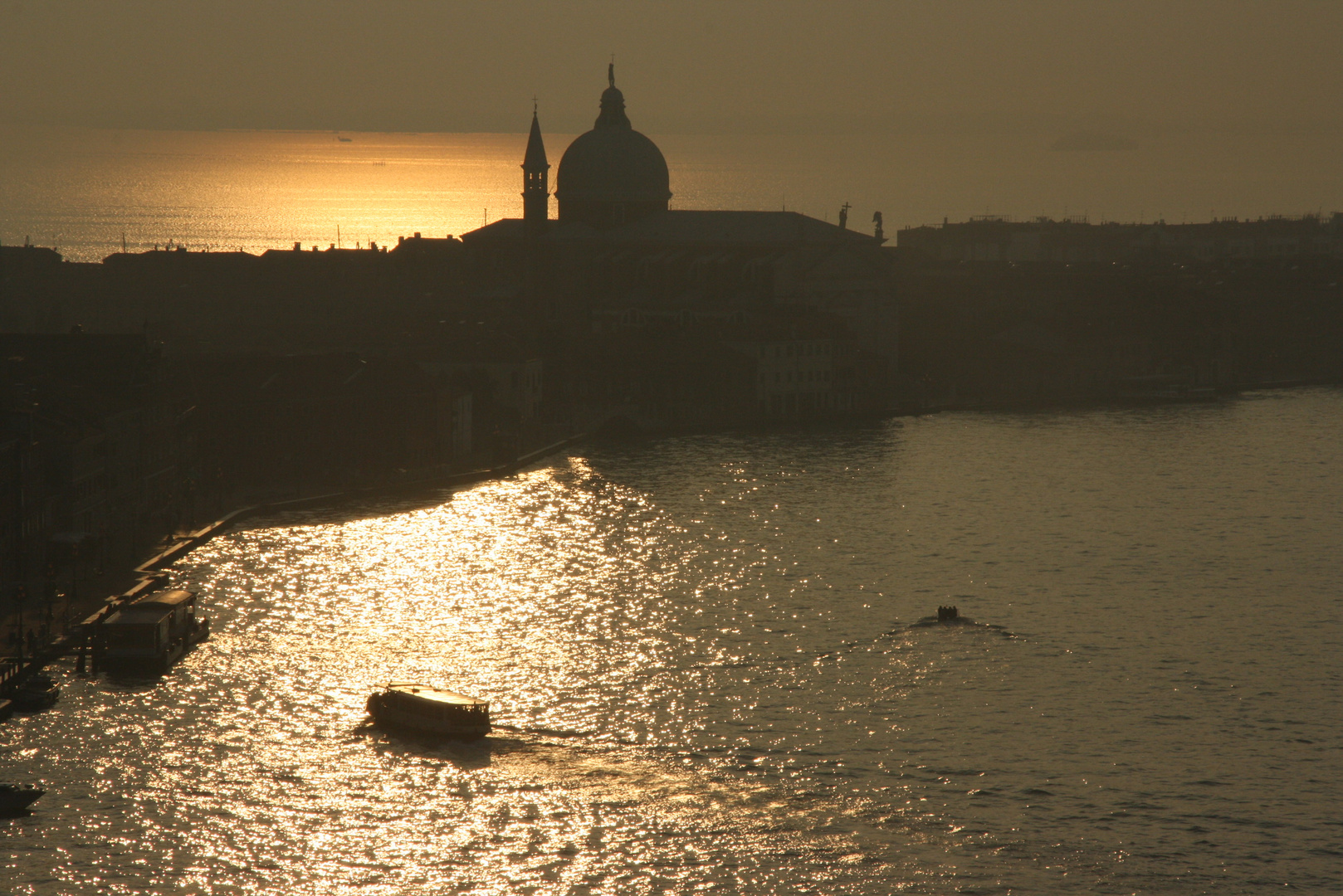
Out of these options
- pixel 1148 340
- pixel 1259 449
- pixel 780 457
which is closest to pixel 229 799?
pixel 780 457

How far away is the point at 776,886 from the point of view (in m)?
20.7

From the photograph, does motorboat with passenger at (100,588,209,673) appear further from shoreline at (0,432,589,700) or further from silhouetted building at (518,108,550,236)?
silhouetted building at (518,108,550,236)

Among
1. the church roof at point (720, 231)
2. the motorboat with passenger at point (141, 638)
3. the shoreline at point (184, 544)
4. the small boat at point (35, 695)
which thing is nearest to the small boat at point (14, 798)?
the small boat at point (35, 695)

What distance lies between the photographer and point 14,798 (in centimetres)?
2227


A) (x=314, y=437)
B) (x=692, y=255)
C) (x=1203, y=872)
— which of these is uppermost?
(x=692, y=255)

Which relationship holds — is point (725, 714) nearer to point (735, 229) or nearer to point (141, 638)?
point (141, 638)

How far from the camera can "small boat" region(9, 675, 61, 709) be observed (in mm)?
26297

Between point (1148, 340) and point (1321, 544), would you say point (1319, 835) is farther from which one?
point (1148, 340)

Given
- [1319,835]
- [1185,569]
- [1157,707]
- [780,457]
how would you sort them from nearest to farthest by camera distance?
[1319,835]
[1157,707]
[1185,569]
[780,457]

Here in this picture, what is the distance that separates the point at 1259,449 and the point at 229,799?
50.0 metres

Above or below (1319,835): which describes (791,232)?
above

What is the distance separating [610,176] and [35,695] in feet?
238

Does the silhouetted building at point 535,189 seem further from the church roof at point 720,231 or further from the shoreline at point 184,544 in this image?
the shoreline at point 184,544

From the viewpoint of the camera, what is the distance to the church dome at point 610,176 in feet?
316
